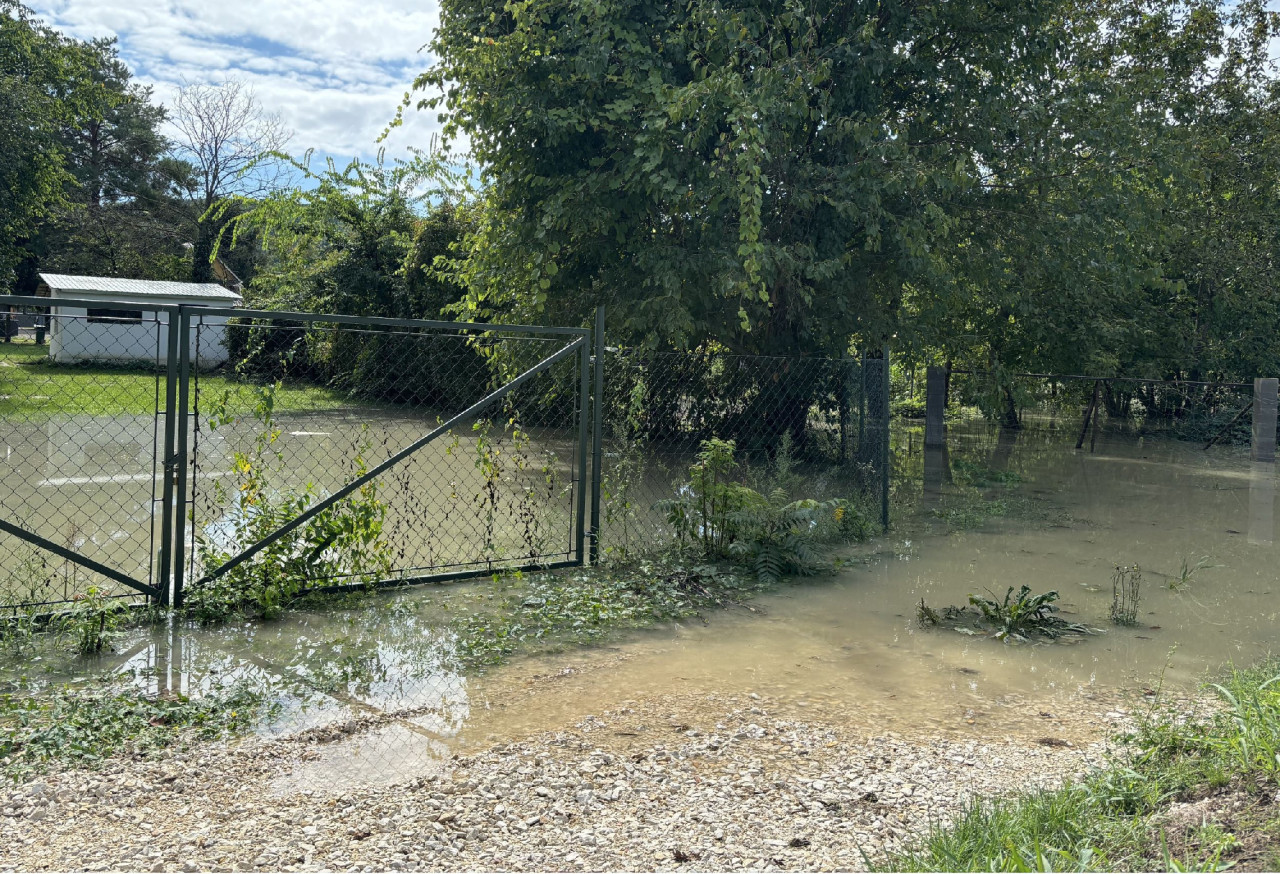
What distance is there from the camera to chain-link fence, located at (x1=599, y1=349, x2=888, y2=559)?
806 centimetres

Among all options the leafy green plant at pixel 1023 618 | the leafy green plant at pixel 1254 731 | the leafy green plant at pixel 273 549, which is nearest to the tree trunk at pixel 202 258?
the leafy green plant at pixel 273 549

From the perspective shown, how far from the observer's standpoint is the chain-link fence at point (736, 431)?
806 centimetres

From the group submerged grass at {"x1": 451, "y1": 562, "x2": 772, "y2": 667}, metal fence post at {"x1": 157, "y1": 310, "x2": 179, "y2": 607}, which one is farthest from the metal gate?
submerged grass at {"x1": 451, "y1": 562, "x2": 772, "y2": 667}

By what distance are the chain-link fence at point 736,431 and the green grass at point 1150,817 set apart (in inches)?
174

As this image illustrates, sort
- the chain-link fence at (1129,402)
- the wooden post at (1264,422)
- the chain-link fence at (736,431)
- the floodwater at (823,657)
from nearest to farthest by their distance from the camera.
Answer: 1. the floodwater at (823,657)
2. the chain-link fence at (736,431)
3. the wooden post at (1264,422)
4. the chain-link fence at (1129,402)

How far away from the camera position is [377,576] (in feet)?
21.3

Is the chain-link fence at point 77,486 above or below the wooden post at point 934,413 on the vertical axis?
below

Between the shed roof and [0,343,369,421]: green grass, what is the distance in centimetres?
230

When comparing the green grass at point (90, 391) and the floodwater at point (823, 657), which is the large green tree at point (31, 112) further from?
the floodwater at point (823, 657)

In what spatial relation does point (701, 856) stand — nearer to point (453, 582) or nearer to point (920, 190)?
point (453, 582)

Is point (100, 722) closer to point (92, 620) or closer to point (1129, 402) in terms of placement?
point (92, 620)

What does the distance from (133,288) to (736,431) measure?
84.3 ft

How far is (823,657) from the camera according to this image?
5719 millimetres

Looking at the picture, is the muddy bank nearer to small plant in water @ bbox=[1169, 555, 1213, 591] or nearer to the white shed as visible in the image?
small plant in water @ bbox=[1169, 555, 1213, 591]
